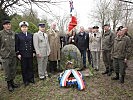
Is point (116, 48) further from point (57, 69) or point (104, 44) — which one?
point (57, 69)

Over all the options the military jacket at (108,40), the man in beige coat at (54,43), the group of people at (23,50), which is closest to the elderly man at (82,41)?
the military jacket at (108,40)

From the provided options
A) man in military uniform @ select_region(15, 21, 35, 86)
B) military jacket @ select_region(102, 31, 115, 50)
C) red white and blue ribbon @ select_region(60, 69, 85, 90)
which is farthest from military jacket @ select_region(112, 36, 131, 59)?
man in military uniform @ select_region(15, 21, 35, 86)

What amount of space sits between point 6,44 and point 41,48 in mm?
1132

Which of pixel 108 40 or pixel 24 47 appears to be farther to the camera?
pixel 108 40

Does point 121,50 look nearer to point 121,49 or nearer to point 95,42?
point 121,49

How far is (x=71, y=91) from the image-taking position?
6.79m

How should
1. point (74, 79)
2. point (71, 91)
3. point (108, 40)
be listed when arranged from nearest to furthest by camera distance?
point (71, 91)
point (74, 79)
point (108, 40)

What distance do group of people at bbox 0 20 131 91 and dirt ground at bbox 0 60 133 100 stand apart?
28cm

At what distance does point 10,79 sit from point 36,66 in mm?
1369

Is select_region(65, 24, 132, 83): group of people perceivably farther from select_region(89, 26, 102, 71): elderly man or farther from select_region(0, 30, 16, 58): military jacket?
select_region(0, 30, 16, 58): military jacket

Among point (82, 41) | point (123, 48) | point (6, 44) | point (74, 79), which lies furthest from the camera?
point (82, 41)

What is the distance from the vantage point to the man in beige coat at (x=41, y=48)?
24.1 feet

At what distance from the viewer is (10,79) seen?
714cm

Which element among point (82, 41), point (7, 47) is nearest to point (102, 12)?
point (82, 41)
